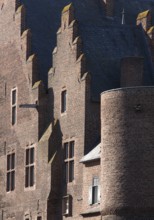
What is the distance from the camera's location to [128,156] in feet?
197

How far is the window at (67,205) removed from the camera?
67312 millimetres

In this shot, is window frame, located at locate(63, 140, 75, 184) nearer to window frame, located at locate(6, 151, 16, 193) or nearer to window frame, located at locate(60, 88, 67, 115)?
window frame, located at locate(60, 88, 67, 115)

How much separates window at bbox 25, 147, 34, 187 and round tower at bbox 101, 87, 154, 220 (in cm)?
1065

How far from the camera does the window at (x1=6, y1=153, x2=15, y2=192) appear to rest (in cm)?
7456

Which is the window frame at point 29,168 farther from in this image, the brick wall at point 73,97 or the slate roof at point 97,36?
the slate roof at point 97,36

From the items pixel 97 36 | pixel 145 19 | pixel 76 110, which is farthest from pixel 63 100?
pixel 145 19

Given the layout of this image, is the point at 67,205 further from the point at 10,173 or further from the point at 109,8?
the point at 109,8

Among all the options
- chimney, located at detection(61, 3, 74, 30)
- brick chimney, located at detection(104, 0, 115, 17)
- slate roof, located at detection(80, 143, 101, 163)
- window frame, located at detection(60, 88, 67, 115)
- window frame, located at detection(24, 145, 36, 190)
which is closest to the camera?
slate roof, located at detection(80, 143, 101, 163)

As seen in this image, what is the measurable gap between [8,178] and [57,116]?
292 inches

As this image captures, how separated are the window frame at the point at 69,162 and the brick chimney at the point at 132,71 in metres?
5.25

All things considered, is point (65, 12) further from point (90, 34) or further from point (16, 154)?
point (16, 154)

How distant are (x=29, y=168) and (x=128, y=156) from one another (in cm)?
1351

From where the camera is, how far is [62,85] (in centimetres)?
6975

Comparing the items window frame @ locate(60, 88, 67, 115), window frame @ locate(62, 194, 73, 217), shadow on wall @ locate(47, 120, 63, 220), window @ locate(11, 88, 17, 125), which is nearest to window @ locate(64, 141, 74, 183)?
shadow on wall @ locate(47, 120, 63, 220)
